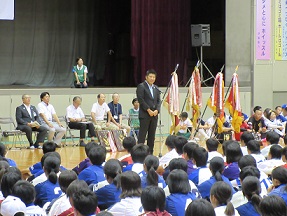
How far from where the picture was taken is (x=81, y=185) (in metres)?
5.31

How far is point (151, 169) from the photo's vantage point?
664 cm

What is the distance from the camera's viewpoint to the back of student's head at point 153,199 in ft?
16.3

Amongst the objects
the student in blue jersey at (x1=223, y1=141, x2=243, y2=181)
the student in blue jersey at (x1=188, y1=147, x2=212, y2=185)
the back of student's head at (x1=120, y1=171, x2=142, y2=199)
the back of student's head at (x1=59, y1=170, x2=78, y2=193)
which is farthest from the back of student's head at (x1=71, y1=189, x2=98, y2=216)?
the student in blue jersey at (x1=223, y1=141, x2=243, y2=181)

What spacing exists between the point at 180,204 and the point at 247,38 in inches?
535

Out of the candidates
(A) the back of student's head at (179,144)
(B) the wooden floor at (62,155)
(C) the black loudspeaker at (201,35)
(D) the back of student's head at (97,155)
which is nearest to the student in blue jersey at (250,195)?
(D) the back of student's head at (97,155)

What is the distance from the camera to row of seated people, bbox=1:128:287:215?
550 cm

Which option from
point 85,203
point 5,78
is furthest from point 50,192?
point 5,78

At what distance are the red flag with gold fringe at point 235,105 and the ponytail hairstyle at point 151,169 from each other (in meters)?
7.13

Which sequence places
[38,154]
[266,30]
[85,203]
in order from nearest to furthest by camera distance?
[85,203], [38,154], [266,30]

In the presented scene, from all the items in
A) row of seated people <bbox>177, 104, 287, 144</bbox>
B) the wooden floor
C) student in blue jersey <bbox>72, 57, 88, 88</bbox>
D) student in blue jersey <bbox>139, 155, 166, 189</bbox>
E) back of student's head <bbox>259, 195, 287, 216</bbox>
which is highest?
student in blue jersey <bbox>72, 57, 88, 88</bbox>

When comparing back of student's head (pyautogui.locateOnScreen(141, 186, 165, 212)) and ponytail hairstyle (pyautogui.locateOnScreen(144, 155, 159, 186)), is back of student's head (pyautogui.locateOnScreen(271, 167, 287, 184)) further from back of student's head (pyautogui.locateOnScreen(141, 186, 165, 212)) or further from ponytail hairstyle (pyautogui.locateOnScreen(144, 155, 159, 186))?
back of student's head (pyautogui.locateOnScreen(141, 186, 165, 212))

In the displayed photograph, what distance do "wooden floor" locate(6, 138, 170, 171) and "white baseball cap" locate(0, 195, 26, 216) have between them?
586cm

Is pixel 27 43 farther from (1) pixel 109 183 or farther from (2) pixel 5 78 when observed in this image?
(1) pixel 109 183

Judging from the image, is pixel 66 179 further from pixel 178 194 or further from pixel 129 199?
pixel 178 194
